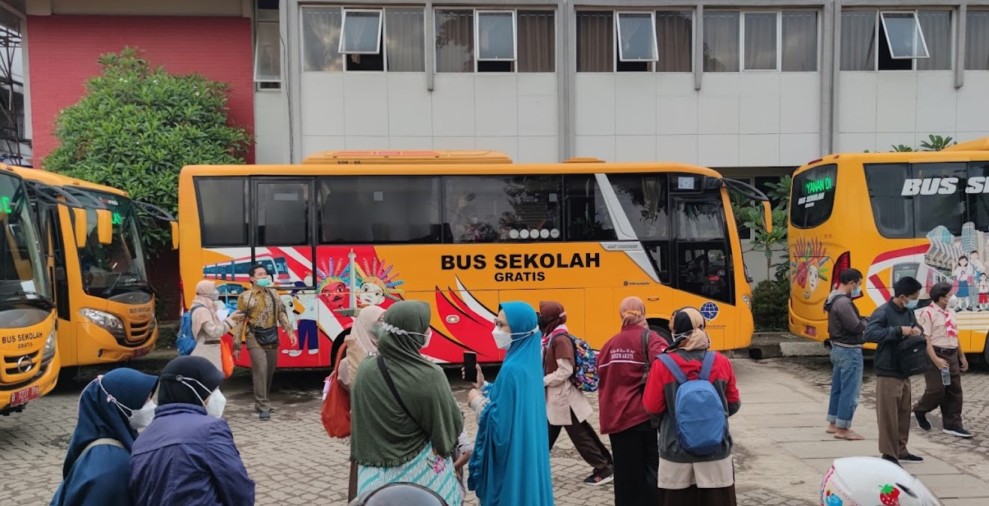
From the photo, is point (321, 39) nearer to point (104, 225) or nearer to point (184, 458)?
point (104, 225)

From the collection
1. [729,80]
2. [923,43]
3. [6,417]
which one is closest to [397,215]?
A: [6,417]

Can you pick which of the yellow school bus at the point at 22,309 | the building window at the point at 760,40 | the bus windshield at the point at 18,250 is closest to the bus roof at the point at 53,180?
the bus windshield at the point at 18,250

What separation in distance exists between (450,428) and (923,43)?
1618 cm

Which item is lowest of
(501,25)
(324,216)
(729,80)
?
(324,216)

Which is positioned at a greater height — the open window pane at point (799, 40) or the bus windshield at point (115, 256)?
the open window pane at point (799, 40)

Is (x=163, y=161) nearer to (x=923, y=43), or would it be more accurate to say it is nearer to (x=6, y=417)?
(x=6, y=417)

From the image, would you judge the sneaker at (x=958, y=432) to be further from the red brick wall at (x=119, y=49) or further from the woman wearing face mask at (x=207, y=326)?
the red brick wall at (x=119, y=49)

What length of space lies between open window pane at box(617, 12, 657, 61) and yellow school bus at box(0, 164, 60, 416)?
38.1ft

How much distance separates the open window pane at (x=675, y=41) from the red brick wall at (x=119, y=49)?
30.4ft

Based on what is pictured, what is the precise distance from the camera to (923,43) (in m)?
15.0

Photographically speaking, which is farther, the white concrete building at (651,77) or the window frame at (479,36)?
the window frame at (479,36)

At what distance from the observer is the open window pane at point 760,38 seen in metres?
15.2

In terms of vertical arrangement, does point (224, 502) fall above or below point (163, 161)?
below

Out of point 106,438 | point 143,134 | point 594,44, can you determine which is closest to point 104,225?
point 143,134
